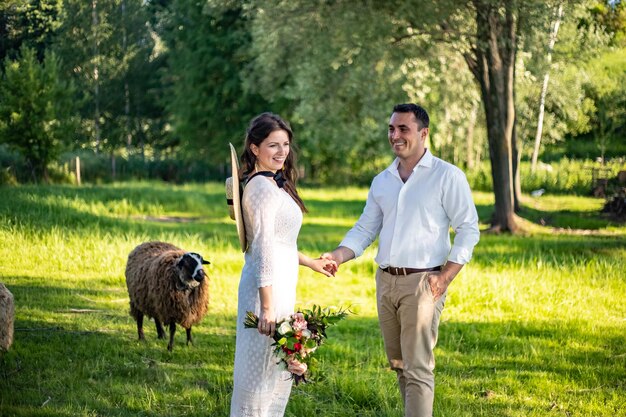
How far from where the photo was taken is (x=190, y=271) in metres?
8.24

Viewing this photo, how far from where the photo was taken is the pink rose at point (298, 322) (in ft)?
14.9

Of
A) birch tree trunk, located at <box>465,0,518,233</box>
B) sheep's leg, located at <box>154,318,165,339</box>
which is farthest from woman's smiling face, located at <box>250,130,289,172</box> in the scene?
birch tree trunk, located at <box>465,0,518,233</box>

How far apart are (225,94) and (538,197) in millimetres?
16008

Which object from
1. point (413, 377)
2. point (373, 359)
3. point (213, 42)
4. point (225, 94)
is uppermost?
point (213, 42)

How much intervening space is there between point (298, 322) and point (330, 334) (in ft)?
16.6

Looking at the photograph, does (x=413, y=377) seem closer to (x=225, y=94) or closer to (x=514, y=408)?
(x=514, y=408)

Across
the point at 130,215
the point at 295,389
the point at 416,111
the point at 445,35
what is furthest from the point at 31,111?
the point at 445,35

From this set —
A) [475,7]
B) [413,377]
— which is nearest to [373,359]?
[413,377]

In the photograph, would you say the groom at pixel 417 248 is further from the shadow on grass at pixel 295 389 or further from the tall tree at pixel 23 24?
the tall tree at pixel 23 24

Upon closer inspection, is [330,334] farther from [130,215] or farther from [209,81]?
[209,81]

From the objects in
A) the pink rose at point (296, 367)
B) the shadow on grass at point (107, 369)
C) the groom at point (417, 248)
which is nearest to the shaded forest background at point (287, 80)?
the shadow on grass at point (107, 369)

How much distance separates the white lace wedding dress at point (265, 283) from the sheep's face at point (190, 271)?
11.8ft

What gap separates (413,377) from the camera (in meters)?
5.27

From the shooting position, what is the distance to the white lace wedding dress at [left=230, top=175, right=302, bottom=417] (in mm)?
4469
